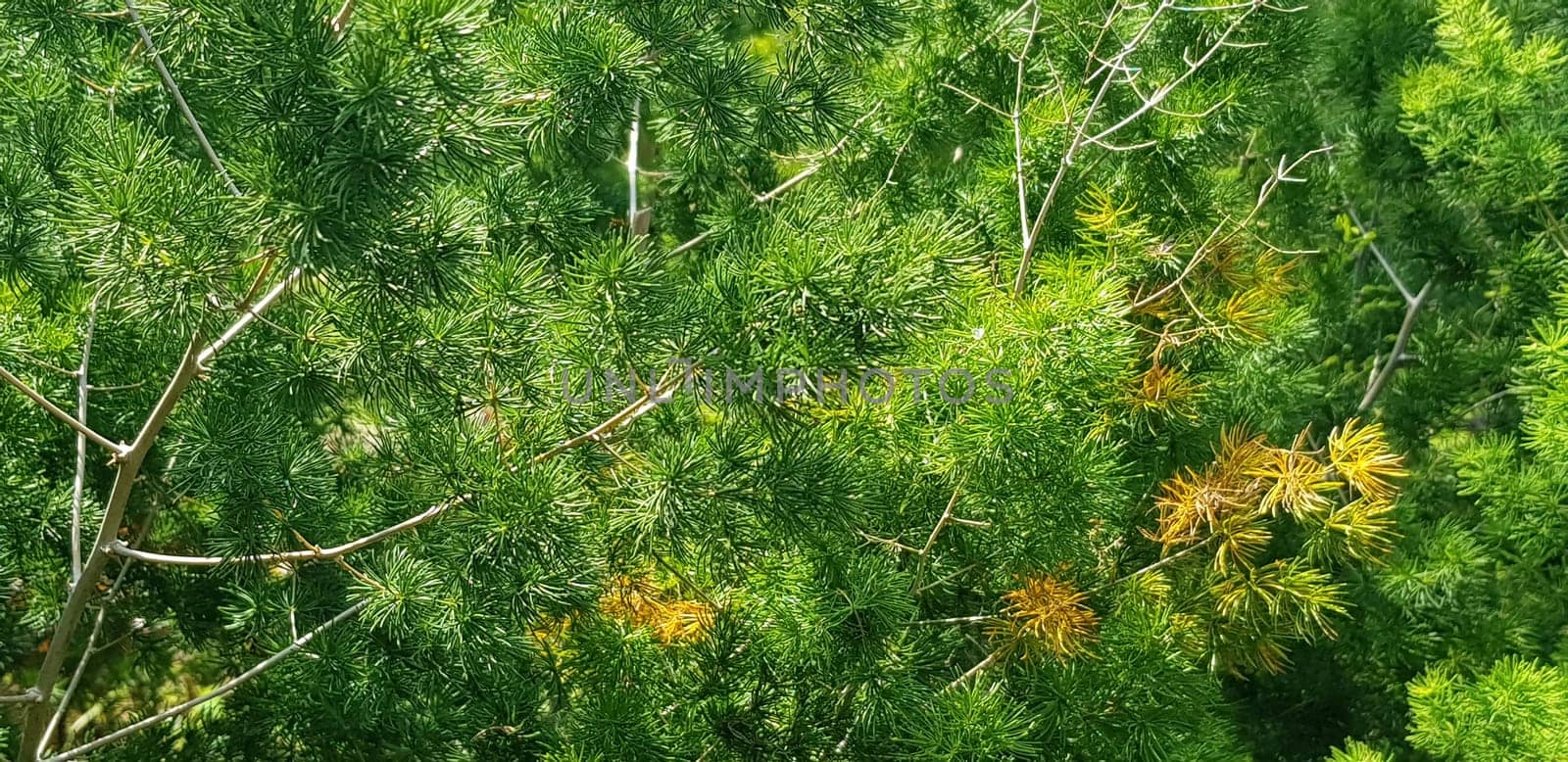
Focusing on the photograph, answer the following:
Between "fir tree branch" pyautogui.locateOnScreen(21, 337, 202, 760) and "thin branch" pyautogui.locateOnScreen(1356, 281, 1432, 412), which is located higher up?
"fir tree branch" pyautogui.locateOnScreen(21, 337, 202, 760)

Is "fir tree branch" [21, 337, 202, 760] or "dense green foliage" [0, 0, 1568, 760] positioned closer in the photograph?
"dense green foliage" [0, 0, 1568, 760]

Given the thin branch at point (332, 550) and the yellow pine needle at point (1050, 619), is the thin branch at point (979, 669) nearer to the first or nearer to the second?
the yellow pine needle at point (1050, 619)

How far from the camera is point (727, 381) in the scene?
1.42 m

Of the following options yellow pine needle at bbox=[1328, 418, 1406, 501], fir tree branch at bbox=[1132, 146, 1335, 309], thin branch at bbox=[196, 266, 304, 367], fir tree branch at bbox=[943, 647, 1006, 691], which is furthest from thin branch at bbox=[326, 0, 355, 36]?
yellow pine needle at bbox=[1328, 418, 1406, 501]

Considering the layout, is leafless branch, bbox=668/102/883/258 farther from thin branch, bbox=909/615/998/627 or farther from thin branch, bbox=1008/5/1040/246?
thin branch, bbox=909/615/998/627

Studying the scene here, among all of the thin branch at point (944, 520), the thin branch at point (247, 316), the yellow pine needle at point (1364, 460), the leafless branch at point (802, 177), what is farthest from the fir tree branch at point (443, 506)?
the yellow pine needle at point (1364, 460)

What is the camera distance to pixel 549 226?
5.87ft

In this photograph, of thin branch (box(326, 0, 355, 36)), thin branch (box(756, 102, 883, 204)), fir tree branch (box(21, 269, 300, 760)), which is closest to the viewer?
thin branch (box(326, 0, 355, 36))

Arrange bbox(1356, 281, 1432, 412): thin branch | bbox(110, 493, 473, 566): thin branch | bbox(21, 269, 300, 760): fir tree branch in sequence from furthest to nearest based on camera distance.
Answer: bbox(1356, 281, 1432, 412): thin branch, bbox(110, 493, 473, 566): thin branch, bbox(21, 269, 300, 760): fir tree branch

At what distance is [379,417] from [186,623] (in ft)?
3.07

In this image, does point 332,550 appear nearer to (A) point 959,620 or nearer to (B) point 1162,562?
(A) point 959,620

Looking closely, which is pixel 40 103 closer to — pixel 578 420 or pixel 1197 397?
pixel 578 420

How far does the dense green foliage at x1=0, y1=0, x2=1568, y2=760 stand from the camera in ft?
4.45

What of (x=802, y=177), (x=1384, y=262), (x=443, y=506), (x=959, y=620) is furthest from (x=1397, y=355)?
(x=443, y=506)
